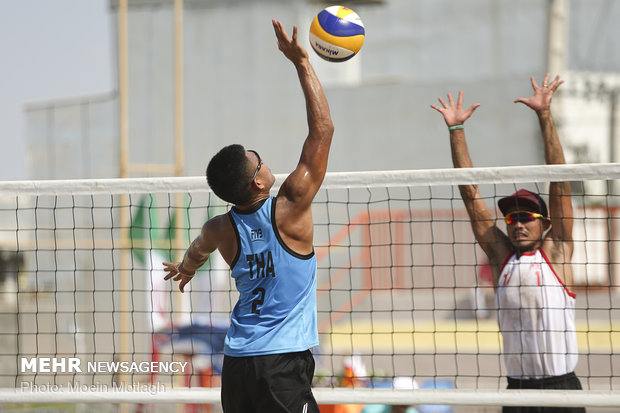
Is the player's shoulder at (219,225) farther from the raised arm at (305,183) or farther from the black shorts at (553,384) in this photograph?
the black shorts at (553,384)

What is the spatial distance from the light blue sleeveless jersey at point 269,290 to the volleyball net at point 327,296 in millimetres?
1370

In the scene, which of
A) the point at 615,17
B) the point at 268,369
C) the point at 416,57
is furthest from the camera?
the point at 416,57

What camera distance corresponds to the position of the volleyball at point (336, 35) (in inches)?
185

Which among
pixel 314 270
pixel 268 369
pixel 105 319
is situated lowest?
pixel 105 319

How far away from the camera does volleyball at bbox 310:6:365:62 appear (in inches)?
185

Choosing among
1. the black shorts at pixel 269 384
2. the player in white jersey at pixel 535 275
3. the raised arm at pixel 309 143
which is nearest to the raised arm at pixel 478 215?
the player in white jersey at pixel 535 275

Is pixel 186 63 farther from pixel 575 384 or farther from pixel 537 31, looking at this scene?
pixel 575 384

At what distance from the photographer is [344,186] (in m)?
5.07

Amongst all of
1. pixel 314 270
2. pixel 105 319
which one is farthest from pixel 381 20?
pixel 314 270

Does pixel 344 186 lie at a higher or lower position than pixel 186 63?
lower

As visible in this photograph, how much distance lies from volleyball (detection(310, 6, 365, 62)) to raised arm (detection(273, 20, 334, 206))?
797mm

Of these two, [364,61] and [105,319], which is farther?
[364,61]

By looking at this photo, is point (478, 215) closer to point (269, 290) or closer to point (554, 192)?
point (554, 192)

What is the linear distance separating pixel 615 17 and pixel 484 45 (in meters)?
2.86
